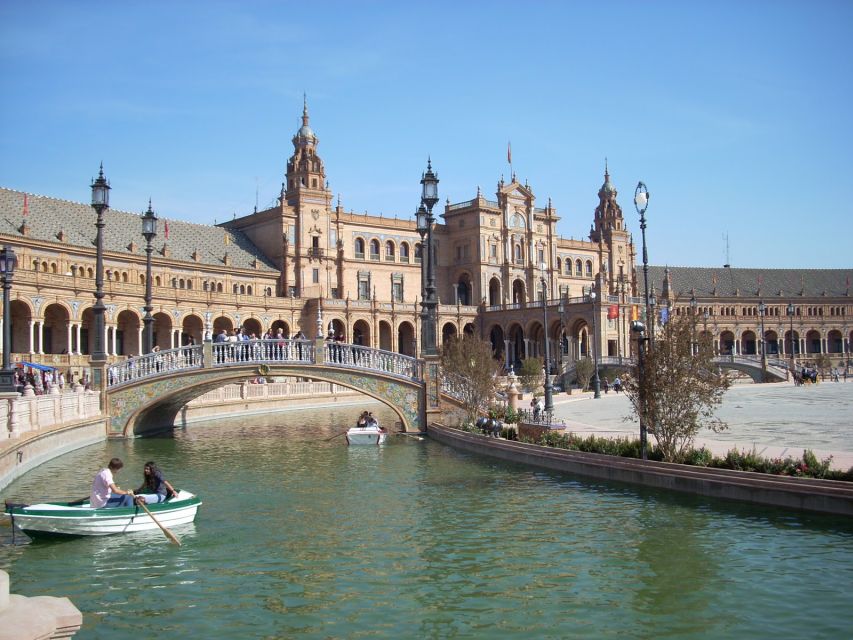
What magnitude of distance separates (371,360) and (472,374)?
3.91 m

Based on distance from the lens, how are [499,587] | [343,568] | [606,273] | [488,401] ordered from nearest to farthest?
[499,587], [343,568], [488,401], [606,273]

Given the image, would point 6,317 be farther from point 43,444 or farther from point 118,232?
point 118,232

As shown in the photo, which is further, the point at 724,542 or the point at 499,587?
the point at 724,542

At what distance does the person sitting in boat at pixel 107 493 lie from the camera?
53.7ft

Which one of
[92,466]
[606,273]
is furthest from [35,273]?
[606,273]

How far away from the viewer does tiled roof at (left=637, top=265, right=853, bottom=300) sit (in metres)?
113

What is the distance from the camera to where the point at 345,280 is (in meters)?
83.6

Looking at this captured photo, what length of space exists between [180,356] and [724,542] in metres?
22.2

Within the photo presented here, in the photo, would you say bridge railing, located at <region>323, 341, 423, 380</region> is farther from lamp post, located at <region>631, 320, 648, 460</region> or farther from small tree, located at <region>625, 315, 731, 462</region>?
small tree, located at <region>625, 315, 731, 462</region>

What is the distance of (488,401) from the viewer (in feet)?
104

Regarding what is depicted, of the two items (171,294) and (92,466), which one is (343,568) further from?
(171,294)

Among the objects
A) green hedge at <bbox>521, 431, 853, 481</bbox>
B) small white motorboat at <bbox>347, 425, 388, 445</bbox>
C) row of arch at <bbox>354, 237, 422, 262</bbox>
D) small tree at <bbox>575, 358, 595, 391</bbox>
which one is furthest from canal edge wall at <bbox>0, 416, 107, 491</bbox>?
row of arch at <bbox>354, 237, 422, 262</bbox>

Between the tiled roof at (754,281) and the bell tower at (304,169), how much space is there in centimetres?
4890

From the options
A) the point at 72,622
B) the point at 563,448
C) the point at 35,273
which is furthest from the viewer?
the point at 35,273
